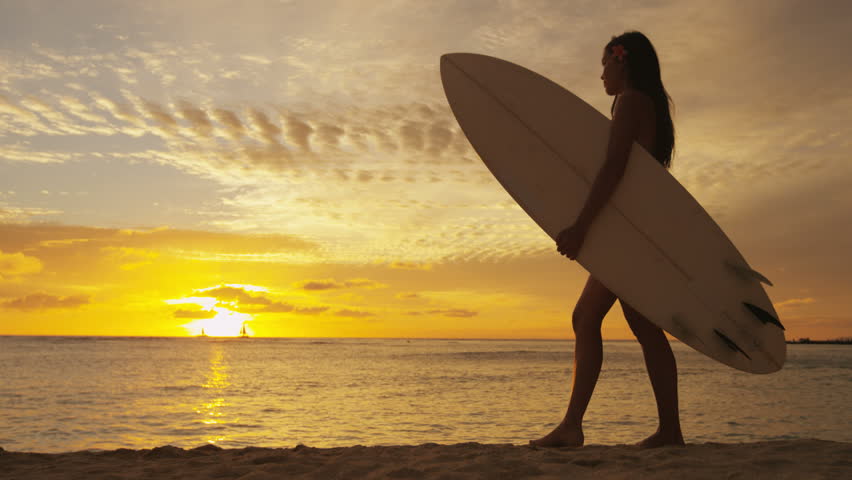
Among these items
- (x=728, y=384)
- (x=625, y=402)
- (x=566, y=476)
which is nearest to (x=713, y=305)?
(x=566, y=476)

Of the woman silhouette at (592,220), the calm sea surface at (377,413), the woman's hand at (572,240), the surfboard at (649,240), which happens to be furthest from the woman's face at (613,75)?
the calm sea surface at (377,413)

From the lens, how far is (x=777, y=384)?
12969 mm

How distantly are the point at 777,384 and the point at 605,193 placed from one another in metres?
12.7

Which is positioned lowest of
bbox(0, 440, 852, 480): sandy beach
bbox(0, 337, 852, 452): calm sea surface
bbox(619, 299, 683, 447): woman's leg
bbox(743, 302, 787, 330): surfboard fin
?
bbox(0, 337, 852, 452): calm sea surface

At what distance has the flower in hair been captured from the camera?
9.23 ft

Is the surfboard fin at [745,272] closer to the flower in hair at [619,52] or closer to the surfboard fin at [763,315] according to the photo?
the surfboard fin at [763,315]

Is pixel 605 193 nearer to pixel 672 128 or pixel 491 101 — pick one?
pixel 672 128

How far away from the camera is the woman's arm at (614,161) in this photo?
8.79 ft

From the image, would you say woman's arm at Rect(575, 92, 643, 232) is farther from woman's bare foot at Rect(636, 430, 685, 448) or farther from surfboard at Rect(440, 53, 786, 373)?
woman's bare foot at Rect(636, 430, 685, 448)

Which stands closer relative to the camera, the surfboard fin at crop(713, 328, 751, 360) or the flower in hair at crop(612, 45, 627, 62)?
the surfboard fin at crop(713, 328, 751, 360)

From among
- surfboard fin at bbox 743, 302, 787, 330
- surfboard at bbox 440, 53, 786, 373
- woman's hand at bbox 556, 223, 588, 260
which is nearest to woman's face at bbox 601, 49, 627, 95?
surfboard at bbox 440, 53, 786, 373

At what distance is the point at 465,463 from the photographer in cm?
233

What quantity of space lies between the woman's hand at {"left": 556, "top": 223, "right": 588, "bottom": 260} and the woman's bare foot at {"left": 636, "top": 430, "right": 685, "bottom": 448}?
916mm

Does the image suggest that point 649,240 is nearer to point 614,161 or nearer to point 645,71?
point 614,161
